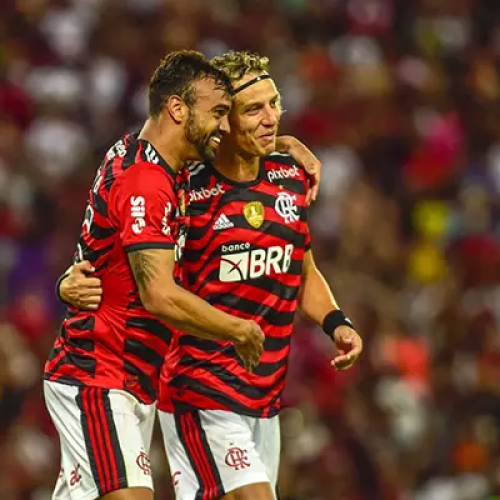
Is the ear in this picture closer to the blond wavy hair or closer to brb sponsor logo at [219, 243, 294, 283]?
the blond wavy hair

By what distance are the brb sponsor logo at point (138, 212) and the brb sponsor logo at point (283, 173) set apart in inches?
41.5

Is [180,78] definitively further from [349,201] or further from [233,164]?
[349,201]

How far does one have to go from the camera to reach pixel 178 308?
581 cm

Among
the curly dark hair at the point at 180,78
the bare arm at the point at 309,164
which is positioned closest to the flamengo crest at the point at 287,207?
the bare arm at the point at 309,164

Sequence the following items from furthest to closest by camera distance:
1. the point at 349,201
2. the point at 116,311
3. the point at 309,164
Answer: the point at 349,201
the point at 309,164
the point at 116,311

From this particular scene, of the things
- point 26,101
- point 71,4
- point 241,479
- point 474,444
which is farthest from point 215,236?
point 71,4

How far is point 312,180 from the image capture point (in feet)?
22.7

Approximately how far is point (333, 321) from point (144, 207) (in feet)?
4.39

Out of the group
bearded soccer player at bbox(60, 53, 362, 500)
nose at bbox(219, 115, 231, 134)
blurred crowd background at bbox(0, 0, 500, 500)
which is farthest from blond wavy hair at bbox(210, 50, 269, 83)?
blurred crowd background at bbox(0, 0, 500, 500)

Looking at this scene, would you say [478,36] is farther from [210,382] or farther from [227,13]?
[210,382]

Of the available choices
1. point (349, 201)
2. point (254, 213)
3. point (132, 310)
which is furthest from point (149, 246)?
point (349, 201)

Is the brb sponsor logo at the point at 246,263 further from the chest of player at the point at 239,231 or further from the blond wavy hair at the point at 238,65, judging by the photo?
the blond wavy hair at the point at 238,65

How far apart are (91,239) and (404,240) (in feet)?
23.5

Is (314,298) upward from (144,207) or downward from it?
downward
